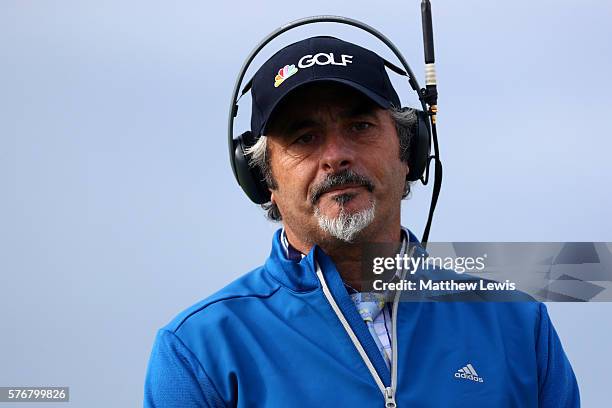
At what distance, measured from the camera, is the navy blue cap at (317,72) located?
512 centimetres

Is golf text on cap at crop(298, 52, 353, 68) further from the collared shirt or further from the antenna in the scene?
the collared shirt

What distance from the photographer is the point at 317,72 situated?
5.12 m

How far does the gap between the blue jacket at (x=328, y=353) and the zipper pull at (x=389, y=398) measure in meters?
0.02

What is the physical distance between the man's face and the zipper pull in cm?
73

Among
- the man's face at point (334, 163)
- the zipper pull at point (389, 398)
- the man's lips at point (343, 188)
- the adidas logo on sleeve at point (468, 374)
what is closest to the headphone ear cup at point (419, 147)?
the man's face at point (334, 163)

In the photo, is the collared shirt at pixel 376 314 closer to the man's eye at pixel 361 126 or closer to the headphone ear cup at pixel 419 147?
the man's eye at pixel 361 126

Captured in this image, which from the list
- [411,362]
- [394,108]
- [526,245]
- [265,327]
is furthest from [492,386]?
[526,245]

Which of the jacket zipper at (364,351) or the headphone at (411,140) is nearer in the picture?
the jacket zipper at (364,351)

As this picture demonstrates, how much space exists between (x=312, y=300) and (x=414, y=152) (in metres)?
1.07

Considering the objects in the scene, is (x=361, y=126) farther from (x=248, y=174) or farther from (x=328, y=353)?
(x=328, y=353)

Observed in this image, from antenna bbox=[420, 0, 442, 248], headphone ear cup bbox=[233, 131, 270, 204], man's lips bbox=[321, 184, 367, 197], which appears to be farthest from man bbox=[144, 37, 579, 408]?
antenna bbox=[420, 0, 442, 248]

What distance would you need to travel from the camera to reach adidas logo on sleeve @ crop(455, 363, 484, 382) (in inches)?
193

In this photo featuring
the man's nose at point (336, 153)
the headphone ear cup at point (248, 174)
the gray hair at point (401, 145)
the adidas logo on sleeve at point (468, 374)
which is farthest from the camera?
the headphone ear cup at point (248, 174)

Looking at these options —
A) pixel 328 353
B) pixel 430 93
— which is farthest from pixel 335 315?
pixel 430 93
